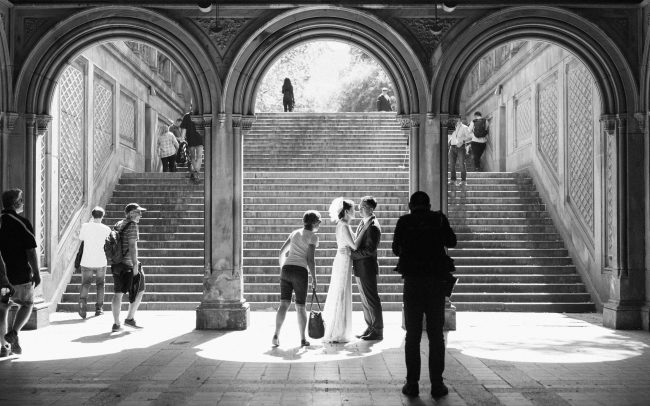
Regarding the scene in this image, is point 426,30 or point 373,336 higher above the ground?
point 426,30

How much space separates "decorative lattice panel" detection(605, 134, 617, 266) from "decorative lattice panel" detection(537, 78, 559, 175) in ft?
12.1

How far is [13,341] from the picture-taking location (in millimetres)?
8852

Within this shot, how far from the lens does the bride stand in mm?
10062

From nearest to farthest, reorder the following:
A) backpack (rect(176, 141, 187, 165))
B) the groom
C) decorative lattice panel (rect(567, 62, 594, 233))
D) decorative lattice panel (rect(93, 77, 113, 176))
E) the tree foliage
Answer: the groom → decorative lattice panel (rect(567, 62, 594, 233)) → decorative lattice panel (rect(93, 77, 113, 176)) → backpack (rect(176, 141, 187, 165)) → the tree foliage

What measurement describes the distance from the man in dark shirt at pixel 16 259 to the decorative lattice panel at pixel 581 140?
927 cm

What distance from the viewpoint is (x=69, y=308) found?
43.8ft

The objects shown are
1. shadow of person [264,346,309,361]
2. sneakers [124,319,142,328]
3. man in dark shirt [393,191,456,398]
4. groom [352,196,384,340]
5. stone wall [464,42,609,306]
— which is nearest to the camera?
man in dark shirt [393,191,456,398]

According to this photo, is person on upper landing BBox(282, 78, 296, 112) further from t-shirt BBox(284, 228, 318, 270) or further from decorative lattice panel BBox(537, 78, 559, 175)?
t-shirt BBox(284, 228, 318, 270)

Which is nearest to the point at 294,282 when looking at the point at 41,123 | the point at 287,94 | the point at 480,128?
the point at 41,123

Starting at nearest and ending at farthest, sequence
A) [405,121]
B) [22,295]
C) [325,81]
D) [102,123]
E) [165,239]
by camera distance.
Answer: [22,295] < [405,121] < [165,239] < [102,123] < [325,81]

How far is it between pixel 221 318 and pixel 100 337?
Answer: 164 cm

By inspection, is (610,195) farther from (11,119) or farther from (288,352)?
(11,119)

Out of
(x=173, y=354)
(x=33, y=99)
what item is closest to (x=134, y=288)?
(x=173, y=354)

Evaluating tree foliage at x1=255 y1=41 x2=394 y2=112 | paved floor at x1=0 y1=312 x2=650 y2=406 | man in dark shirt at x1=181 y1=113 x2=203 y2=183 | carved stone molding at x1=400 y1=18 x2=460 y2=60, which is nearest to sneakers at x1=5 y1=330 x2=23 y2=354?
paved floor at x1=0 y1=312 x2=650 y2=406
